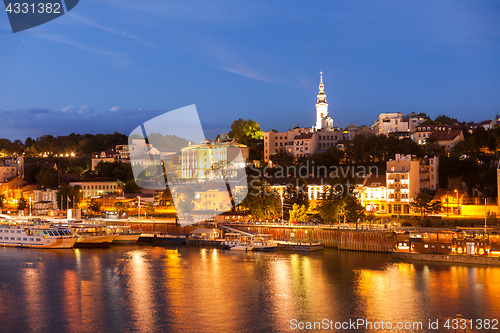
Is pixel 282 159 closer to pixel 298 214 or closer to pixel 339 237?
pixel 298 214

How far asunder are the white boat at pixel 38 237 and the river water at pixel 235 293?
404 centimetres

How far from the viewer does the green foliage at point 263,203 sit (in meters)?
31.1

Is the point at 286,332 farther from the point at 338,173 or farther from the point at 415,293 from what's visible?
the point at 338,173

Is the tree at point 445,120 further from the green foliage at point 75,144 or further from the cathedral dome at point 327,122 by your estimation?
the green foliage at point 75,144

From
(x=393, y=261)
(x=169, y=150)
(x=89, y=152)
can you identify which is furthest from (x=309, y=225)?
(x=89, y=152)

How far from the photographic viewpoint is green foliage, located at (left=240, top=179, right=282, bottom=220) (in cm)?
3114

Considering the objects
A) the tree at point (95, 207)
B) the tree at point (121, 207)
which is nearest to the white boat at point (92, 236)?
the tree at point (121, 207)


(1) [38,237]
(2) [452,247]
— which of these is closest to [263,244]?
(2) [452,247]

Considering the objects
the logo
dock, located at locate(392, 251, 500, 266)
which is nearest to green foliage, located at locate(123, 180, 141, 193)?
the logo

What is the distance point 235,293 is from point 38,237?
1480 centimetres

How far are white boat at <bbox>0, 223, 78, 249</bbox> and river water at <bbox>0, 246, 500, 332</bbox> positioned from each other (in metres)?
4.04

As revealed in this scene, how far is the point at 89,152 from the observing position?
6838cm

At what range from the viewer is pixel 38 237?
2816cm

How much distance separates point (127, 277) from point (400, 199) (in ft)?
57.6
